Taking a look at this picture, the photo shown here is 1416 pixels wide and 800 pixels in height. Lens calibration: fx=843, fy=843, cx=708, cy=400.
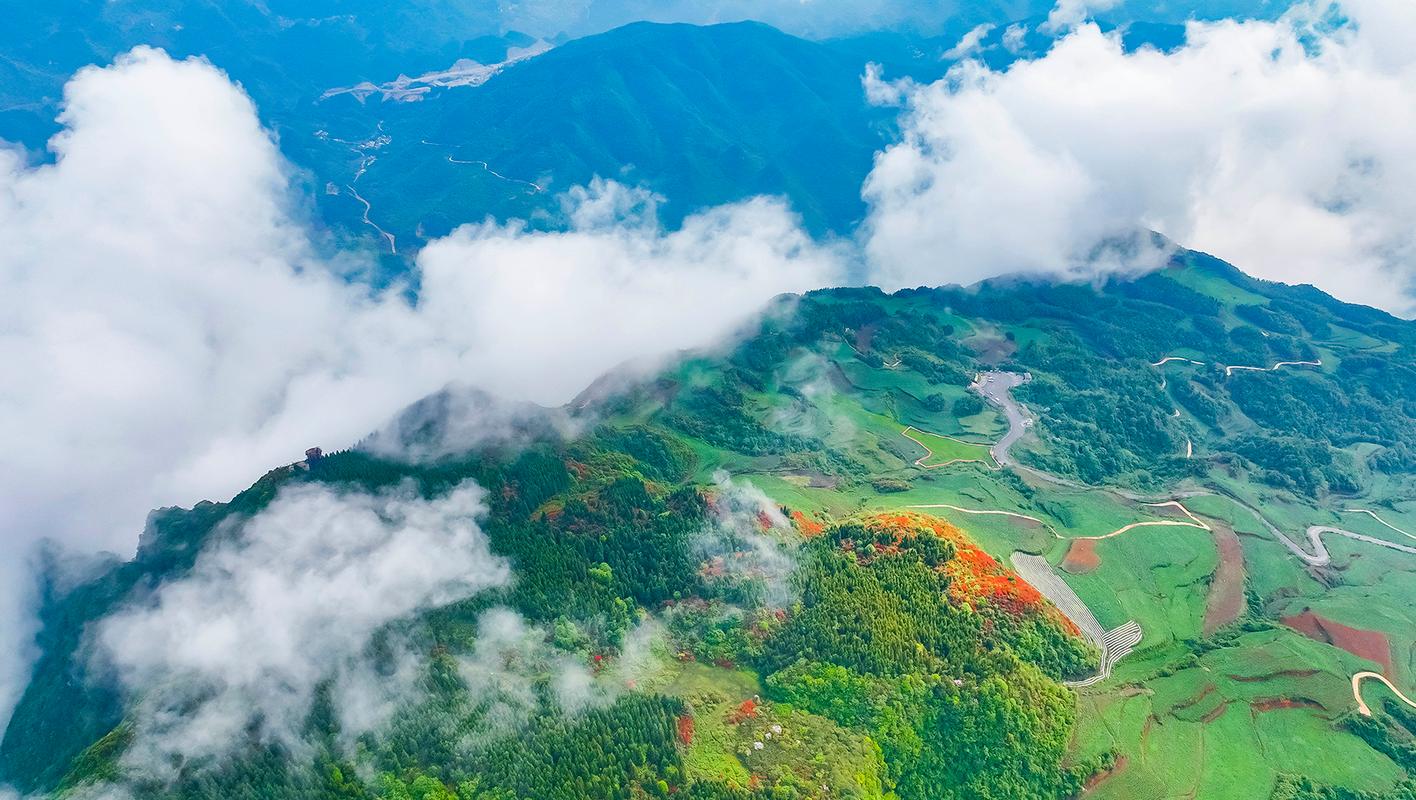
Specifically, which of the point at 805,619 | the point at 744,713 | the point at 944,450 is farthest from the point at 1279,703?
the point at 944,450

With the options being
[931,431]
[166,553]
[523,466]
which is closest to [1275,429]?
[931,431]

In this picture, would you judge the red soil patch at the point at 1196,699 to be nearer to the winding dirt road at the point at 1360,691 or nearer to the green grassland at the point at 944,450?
the winding dirt road at the point at 1360,691

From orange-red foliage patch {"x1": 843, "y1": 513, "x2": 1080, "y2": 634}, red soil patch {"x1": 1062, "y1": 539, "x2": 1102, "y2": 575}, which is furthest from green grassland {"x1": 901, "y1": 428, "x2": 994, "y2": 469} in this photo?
orange-red foliage patch {"x1": 843, "y1": 513, "x2": 1080, "y2": 634}

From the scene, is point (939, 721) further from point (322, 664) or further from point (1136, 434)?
point (1136, 434)

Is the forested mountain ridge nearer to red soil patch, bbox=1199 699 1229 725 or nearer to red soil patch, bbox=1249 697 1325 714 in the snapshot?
red soil patch, bbox=1249 697 1325 714

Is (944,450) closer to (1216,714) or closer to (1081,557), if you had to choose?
(1081,557)
